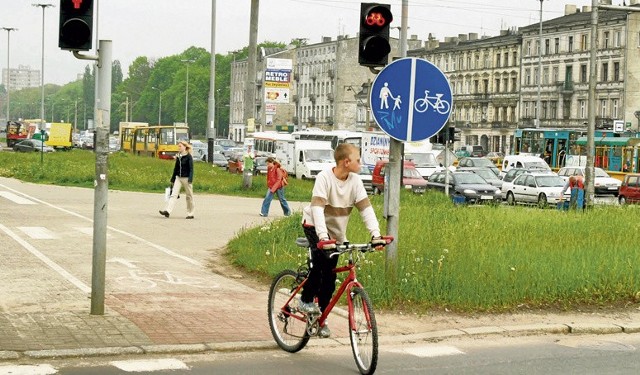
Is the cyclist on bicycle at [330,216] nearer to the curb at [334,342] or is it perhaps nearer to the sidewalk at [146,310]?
the curb at [334,342]

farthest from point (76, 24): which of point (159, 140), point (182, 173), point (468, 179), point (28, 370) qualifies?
point (159, 140)

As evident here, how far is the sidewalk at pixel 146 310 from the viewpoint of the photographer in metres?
10.1

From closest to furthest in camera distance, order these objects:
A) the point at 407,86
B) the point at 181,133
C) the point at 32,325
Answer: the point at 32,325, the point at 407,86, the point at 181,133

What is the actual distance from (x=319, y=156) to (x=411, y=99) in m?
51.1

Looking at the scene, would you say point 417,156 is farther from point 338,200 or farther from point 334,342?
point 338,200

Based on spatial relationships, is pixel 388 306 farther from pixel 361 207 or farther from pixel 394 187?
pixel 361 207

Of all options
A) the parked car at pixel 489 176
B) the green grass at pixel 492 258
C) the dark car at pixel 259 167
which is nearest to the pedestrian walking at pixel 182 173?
the green grass at pixel 492 258

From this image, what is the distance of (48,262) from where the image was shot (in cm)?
1612

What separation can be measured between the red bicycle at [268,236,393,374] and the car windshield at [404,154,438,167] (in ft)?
159

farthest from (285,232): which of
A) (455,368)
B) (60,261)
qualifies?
(455,368)

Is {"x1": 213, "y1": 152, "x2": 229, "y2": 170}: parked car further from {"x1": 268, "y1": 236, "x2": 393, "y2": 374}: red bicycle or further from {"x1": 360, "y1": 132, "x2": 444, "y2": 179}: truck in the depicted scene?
{"x1": 268, "y1": 236, "x2": 393, "y2": 374}: red bicycle

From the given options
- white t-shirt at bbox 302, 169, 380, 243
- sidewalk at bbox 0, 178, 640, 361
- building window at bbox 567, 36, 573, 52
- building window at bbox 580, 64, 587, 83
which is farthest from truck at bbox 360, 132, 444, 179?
building window at bbox 567, 36, 573, 52

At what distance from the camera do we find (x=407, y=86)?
40.1 feet

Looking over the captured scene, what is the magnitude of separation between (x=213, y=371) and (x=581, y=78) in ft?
335
